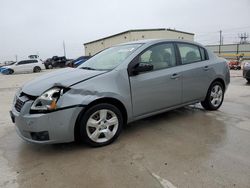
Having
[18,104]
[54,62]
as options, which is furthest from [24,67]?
[18,104]

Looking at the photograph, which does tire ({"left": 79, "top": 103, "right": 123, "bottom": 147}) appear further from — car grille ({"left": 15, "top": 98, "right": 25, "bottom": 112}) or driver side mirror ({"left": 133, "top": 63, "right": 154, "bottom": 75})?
car grille ({"left": 15, "top": 98, "right": 25, "bottom": 112})

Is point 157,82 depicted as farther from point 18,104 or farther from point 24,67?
point 24,67

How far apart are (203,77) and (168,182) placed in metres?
2.62

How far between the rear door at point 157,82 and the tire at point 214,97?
0.97m

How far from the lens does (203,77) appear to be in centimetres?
435

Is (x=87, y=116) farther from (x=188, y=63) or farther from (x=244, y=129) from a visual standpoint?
(x=244, y=129)

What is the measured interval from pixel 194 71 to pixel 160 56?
80 centimetres

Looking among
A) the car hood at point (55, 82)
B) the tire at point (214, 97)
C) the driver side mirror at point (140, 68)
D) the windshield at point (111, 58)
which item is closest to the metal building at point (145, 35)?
the tire at point (214, 97)

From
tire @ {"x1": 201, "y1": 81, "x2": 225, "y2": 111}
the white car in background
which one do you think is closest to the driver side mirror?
tire @ {"x1": 201, "y1": 81, "x2": 225, "y2": 111}

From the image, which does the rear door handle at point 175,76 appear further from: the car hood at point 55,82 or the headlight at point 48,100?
the headlight at point 48,100

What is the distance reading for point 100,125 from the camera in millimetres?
3150

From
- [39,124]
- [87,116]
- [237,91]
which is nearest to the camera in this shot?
[39,124]

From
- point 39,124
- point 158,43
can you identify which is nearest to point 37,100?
point 39,124

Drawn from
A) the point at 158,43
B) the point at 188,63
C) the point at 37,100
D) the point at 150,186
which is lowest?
the point at 150,186
